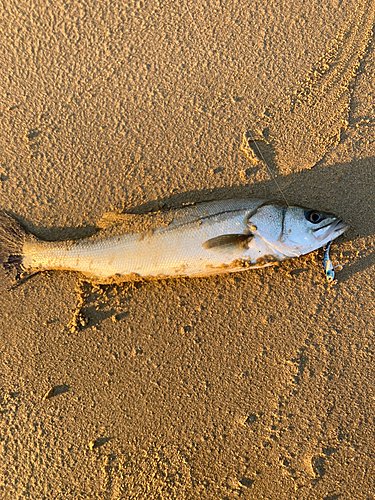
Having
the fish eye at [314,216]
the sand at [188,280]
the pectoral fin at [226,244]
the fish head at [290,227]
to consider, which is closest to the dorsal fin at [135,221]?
the sand at [188,280]

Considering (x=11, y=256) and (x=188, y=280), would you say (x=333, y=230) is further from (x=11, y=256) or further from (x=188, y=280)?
(x=11, y=256)

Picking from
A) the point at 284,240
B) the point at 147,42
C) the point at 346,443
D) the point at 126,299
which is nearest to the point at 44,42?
the point at 147,42

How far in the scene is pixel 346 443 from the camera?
317 cm

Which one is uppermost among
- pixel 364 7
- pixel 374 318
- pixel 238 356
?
pixel 364 7

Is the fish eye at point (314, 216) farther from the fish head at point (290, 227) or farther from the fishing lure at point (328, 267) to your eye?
the fishing lure at point (328, 267)

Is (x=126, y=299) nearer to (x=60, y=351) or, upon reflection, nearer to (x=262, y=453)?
(x=60, y=351)

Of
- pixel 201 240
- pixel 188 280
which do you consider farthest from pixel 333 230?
pixel 188 280

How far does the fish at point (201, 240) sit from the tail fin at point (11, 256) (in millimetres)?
487

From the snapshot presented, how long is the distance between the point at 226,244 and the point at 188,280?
611 millimetres

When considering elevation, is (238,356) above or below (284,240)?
below

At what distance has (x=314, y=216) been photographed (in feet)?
10.0

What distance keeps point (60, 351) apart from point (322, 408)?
2.77 metres

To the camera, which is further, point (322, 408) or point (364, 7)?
point (364, 7)

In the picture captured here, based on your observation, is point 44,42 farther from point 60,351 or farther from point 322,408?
point 322,408
